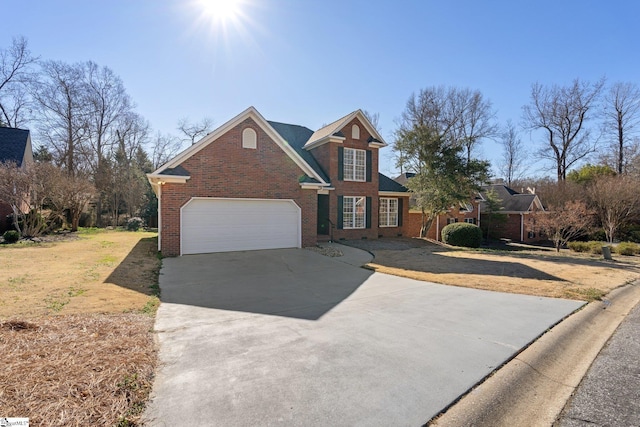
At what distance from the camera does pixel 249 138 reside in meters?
12.8

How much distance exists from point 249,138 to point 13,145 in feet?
60.6

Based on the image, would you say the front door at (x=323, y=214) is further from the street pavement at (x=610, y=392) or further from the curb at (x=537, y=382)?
the street pavement at (x=610, y=392)

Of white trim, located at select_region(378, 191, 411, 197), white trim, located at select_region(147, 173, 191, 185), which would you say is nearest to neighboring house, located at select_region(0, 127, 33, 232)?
white trim, located at select_region(147, 173, 191, 185)

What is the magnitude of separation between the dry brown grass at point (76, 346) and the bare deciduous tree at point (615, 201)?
89.7 ft

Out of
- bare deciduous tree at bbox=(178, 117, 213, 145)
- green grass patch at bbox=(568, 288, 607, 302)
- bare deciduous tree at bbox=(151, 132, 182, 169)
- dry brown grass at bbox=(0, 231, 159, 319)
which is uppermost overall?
bare deciduous tree at bbox=(178, 117, 213, 145)

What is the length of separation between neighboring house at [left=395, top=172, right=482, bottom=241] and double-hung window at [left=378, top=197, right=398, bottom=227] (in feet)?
4.02

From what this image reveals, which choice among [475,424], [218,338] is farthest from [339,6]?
[475,424]

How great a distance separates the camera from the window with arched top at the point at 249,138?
1266 cm

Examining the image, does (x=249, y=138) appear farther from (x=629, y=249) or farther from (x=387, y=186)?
(x=629, y=249)

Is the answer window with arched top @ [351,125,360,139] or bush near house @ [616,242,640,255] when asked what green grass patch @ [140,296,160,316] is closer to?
window with arched top @ [351,125,360,139]

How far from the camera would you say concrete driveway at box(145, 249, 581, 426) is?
2750 millimetres

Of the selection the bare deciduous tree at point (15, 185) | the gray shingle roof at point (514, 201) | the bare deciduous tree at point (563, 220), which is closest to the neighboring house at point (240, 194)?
the bare deciduous tree at point (15, 185)

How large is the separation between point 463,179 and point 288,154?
11.4m

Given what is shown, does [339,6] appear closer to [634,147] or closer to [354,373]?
[354,373]
